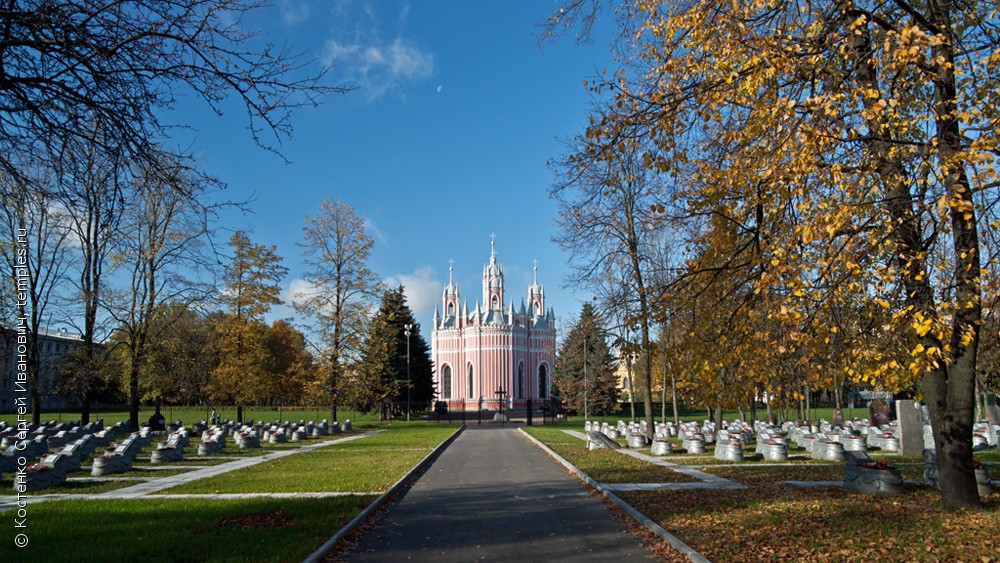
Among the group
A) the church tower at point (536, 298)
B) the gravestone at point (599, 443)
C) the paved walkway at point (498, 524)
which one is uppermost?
the church tower at point (536, 298)

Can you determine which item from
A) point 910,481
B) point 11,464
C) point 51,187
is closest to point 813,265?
point 910,481

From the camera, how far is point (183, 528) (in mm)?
8734

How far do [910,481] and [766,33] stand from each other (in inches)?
356

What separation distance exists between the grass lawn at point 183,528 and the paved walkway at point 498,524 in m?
0.80

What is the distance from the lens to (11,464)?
1421 cm

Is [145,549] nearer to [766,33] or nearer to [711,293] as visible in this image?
[711,293]

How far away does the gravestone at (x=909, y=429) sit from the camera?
19938 millimetres

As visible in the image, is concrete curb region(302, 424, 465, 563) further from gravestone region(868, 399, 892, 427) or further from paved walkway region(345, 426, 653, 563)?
gravestone region(868, 399, 892, 427)

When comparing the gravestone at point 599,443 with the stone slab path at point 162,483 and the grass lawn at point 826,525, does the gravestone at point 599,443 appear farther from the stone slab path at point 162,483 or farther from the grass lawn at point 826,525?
the grass lawn at point 826,525

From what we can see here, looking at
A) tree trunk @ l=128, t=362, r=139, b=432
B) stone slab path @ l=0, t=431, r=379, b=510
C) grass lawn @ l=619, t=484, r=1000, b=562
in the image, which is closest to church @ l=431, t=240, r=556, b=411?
tree trunk @ l=128, t=362, r=139, b=432

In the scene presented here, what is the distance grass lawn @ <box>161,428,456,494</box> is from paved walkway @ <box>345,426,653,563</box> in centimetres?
123

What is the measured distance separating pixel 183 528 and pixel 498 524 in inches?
168

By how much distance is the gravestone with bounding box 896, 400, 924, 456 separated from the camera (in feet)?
65.4

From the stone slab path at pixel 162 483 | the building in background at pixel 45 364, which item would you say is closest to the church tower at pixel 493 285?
the building in background at pixel 45 364
